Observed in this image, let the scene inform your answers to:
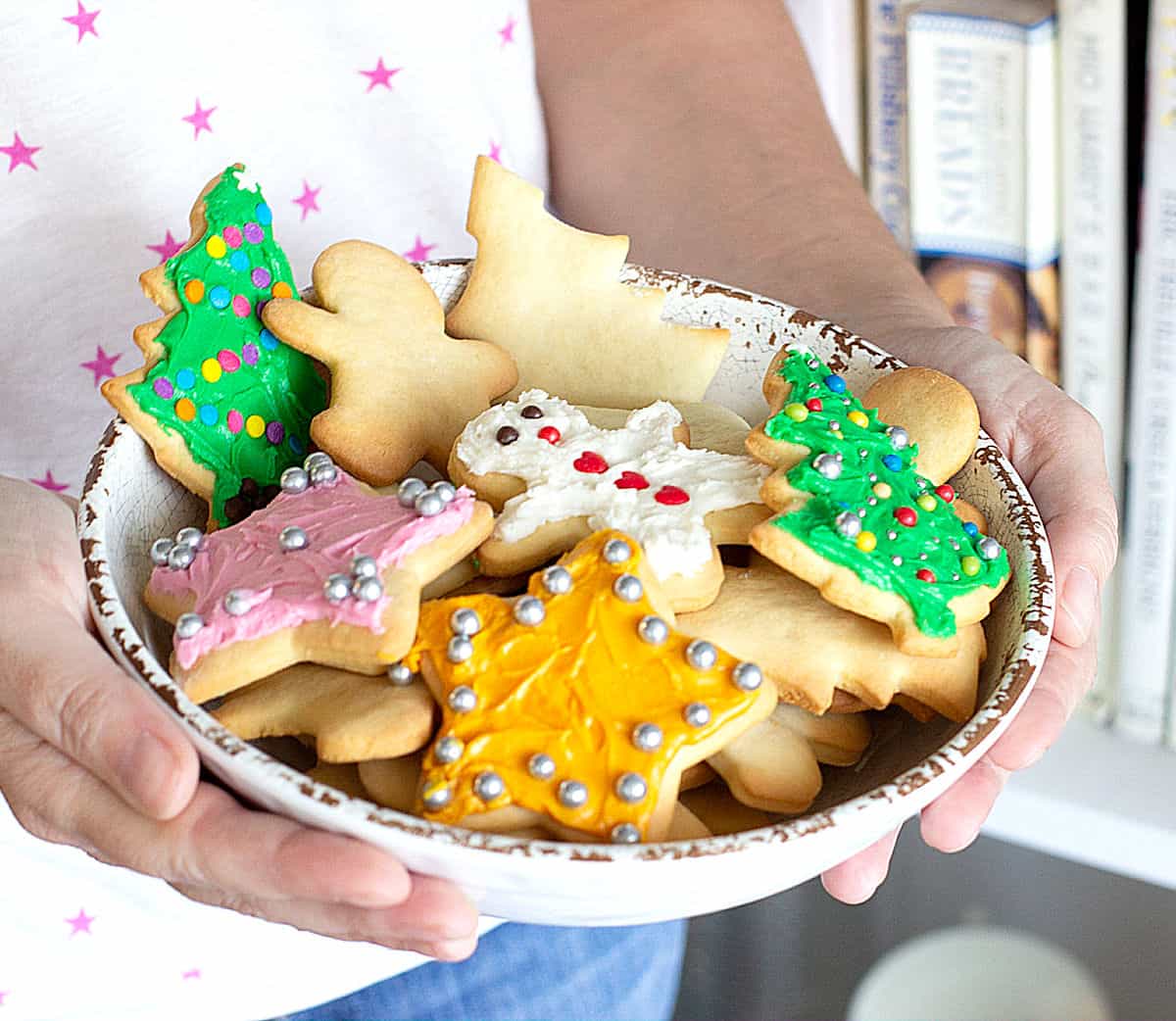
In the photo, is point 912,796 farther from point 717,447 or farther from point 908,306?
point 908,306

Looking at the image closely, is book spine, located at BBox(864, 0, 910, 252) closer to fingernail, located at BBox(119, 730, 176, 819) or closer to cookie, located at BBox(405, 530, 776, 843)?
cookie, located at BBox(405, 530, 776, 843)

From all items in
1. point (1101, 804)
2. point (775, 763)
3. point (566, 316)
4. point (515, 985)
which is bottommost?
point (1101, 804)

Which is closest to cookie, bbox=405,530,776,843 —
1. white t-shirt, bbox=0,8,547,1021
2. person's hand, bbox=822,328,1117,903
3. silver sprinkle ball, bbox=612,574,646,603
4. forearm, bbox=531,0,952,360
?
silver sprinkle ball, bbox=612,574,646,603

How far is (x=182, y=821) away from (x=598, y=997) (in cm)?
43

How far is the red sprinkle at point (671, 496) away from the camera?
534 mm

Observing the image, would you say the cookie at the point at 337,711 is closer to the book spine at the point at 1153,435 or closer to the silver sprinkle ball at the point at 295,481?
the silver sprinkle ball at the point at 295,481

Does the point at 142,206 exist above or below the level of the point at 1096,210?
above

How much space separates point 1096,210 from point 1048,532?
0.46 m

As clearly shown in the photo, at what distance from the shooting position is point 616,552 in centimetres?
50

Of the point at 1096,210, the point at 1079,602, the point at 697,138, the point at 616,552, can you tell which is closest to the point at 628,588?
the point at 616,552

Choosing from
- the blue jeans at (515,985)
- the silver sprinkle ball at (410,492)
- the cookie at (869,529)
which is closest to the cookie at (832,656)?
the cookie at (869,529)

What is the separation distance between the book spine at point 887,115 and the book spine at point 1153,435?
0.19 meters

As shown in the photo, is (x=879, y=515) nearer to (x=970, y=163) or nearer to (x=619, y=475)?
(x=619, y=475)

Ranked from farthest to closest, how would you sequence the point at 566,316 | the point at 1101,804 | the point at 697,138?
the point at 1101,804 < the point at 697,138 < the point at 566,316
